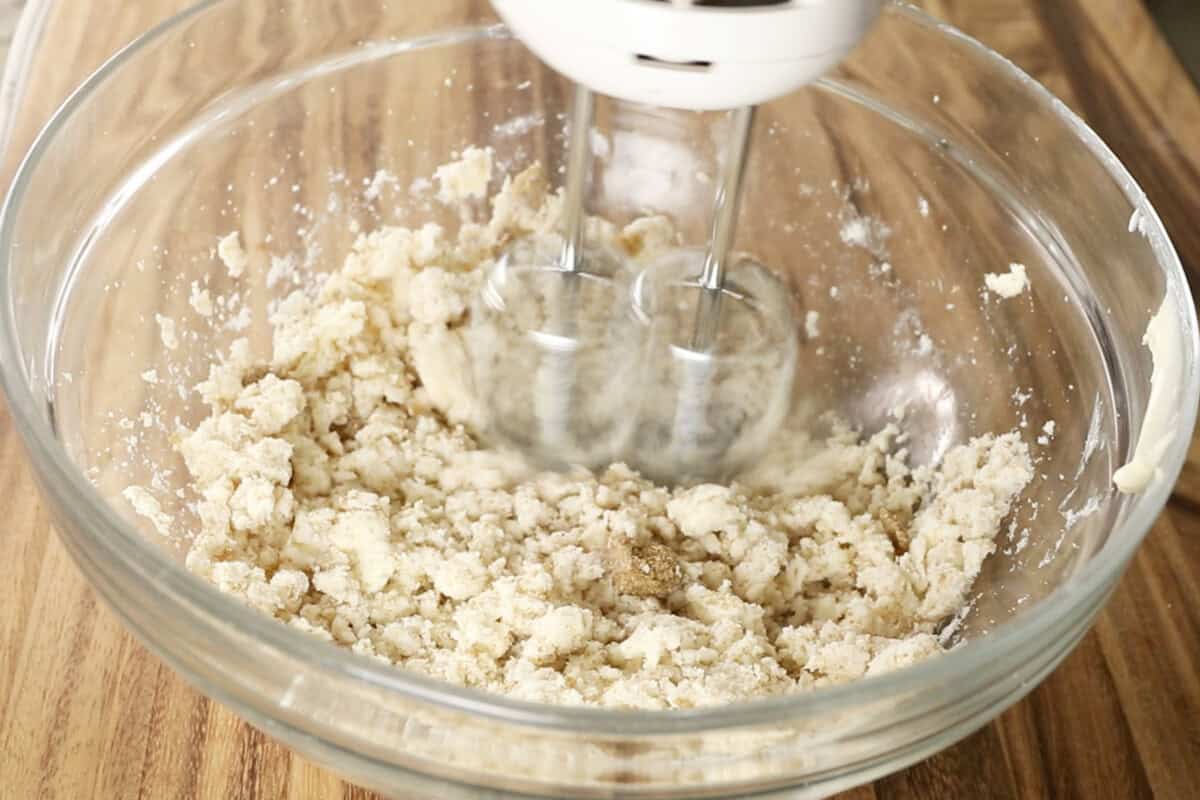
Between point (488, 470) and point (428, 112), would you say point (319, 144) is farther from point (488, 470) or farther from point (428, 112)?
point (488, 470)

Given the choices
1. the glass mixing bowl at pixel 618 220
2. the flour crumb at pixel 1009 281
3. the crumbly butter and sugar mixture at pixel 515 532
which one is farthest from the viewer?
the flour crumb at pixel 1009 281

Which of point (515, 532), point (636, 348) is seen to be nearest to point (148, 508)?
Result: point (515, 532)

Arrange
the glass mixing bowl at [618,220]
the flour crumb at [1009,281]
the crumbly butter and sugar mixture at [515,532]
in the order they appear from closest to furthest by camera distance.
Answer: the glass mixing bowl at [618,220]
the crumbly butter and sugar mixture at [515,532]
the flour crumb at [1009,281]

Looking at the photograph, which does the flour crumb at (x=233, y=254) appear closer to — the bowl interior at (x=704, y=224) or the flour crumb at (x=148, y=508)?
the bowl interior at (x=704, y=224)

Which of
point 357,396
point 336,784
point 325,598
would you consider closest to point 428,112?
point 357,396

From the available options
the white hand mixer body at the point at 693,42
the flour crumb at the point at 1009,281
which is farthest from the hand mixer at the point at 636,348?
the white hand mixer body at the point at 693,42

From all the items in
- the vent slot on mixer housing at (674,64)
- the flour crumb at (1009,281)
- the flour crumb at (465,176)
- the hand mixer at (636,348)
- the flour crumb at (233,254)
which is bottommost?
the hand mixer at (636,348)

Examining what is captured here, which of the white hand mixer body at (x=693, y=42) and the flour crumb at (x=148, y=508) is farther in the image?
the flour crumb at (x=148, y=508)
